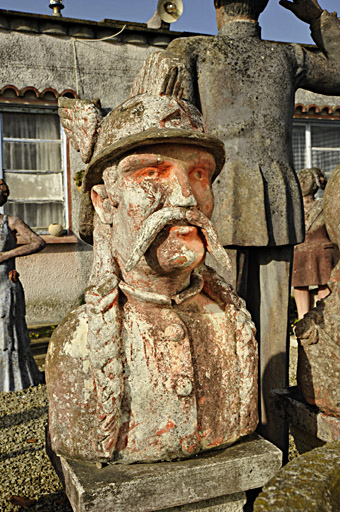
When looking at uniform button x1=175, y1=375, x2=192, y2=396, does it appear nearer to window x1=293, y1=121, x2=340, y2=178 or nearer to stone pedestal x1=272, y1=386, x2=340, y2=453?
stone pedestal x1=272, y1=386, x2=340, y2=453

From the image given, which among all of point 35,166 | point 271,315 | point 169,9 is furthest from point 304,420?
point 169,9

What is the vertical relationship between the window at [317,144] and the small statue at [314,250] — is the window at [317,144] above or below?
above

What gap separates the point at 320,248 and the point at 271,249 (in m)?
3.76

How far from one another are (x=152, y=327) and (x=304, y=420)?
109 cm

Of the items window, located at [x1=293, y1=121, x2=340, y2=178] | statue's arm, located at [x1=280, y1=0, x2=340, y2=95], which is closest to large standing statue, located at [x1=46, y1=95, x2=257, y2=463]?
statue's arm, located at [x1=280, y1=0, x2=340, y2=95]

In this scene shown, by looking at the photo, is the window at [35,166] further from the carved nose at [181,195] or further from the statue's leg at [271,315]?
the carved nose at [181,195]

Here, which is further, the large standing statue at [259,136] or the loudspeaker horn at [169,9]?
the loudspeaker horn at [169,9]

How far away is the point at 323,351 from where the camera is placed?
7.85 ft

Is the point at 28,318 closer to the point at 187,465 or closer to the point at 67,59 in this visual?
the point at 67,59

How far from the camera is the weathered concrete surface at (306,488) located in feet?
3.11

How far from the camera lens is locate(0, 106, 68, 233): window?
771 cm

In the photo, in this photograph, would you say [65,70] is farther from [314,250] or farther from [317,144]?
[317,144]

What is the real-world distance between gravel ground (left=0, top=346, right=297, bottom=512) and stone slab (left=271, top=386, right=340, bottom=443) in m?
0.66

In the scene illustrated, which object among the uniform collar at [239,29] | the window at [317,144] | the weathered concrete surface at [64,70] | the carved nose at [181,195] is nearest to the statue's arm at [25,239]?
the weathered concrete surface at [64,70]
